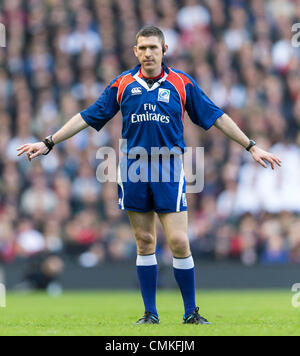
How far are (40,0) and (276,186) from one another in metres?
7.86

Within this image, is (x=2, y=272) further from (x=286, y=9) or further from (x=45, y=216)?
(x=286, y=9)

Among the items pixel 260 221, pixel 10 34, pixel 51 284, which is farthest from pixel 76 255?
pixel 10 34

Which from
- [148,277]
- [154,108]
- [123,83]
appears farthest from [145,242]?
[123,83]

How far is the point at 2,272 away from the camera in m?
15.6

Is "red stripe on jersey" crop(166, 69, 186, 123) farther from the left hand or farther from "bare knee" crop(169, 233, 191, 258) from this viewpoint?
"bare knee" crop(169, 233, 191, 258)

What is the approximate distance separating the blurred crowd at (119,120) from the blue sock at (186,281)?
783 centimetres

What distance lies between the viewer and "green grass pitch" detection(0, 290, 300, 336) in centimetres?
685

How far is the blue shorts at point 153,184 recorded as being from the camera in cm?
747

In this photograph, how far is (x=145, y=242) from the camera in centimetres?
771

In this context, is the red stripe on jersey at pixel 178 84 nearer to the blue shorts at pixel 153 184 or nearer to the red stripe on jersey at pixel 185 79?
the red stripe on jersey at pixel 185 79

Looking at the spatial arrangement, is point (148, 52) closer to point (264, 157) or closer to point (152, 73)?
point (152, 73)

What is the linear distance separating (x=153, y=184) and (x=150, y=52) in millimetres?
1166

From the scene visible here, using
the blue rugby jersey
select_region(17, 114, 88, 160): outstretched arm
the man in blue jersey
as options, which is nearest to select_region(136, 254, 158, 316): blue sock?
the man in blue jersey

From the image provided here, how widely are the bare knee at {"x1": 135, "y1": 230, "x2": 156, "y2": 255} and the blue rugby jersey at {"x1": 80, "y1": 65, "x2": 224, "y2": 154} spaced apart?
0.76m
